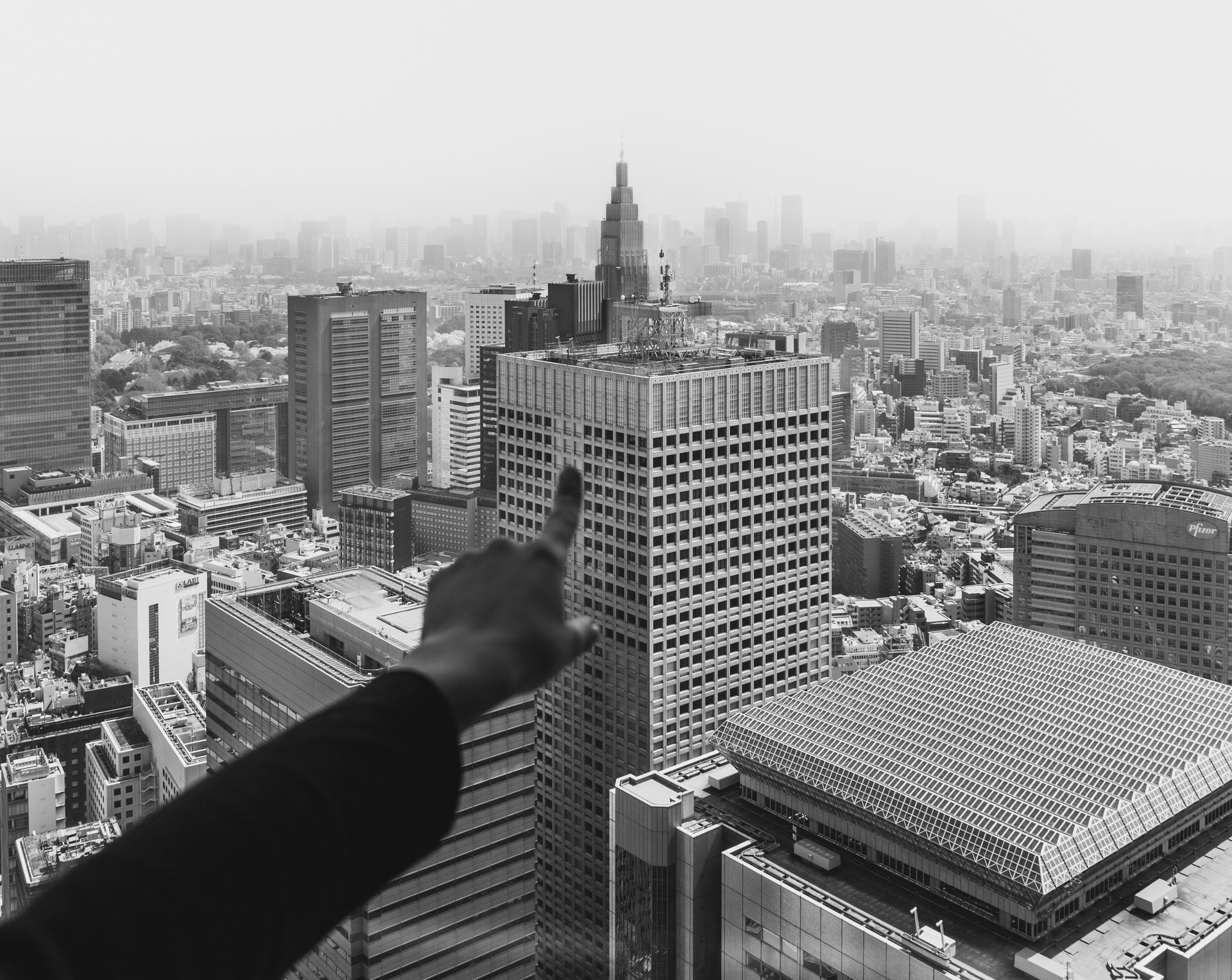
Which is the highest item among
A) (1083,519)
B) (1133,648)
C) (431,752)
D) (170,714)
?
(431,752)

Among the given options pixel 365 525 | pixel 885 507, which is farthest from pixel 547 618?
pixel 885 507

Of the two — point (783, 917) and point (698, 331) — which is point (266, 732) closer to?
point (783, 917)

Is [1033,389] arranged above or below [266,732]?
above

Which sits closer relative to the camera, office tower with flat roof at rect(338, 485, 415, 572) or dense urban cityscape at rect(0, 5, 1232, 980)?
dense urban cityscape at rect(0, 5, 1232, 980)

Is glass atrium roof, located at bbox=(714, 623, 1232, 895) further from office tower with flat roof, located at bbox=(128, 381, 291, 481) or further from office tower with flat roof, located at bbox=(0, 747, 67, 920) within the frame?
office tower with flat roof, located at bbox=(128, 381, 291, 481)

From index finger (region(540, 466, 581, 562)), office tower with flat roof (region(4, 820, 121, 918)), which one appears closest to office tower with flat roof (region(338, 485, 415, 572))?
office tower with flat roof (region(4, 820, 121, 918))
